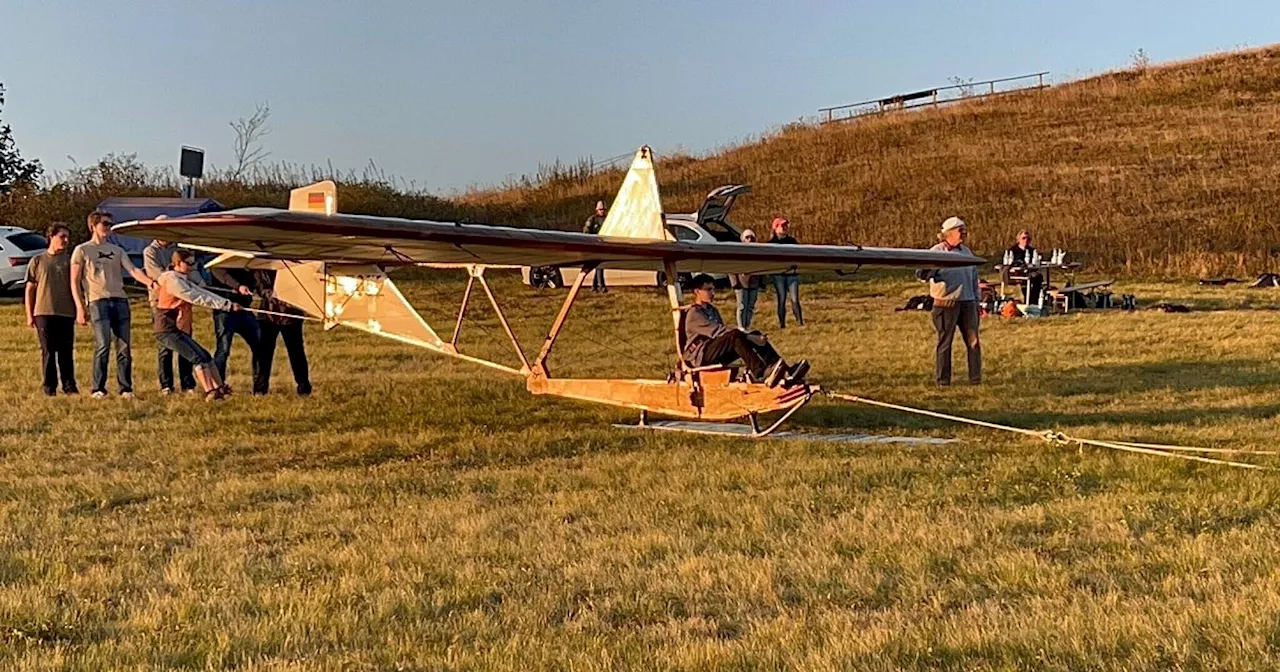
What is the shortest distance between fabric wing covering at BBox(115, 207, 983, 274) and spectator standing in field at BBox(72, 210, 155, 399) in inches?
101

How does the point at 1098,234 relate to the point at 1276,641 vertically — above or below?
above

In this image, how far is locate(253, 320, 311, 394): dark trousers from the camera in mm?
12336

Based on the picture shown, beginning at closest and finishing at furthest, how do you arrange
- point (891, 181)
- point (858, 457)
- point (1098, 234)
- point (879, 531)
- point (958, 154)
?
point (879, 531) → point (858, 457) → point (1098, 234) → point (891, 181) → point (958, 154)

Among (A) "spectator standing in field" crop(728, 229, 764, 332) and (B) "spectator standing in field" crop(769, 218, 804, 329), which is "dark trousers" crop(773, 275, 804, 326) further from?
(A) "spectator standing in field" crop(728, 229, 764, 332)

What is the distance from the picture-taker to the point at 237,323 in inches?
481

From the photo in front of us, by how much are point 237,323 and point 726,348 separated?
19.0ft

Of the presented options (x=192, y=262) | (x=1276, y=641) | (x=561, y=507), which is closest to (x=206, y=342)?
(x=192, y=262)

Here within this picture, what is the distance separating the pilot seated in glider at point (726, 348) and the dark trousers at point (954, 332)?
12.4 feet

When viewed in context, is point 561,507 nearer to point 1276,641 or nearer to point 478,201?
point 1276,641

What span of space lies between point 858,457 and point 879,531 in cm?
225

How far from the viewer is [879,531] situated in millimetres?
6082

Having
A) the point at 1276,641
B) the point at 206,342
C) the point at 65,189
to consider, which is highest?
the point at 65,189

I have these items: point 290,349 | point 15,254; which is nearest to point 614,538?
point 290,349

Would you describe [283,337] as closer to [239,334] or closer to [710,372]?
[239,334]
